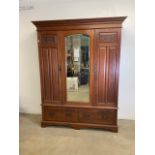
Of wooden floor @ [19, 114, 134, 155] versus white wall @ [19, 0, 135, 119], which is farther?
white wall @ [19, 0, 135, 119]

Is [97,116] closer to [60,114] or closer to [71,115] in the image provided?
[71,115]

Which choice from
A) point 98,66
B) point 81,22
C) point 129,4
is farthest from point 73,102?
point 129,4

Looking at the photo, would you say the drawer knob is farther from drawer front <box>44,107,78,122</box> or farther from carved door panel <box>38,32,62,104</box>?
carved door panel <box>38,32,62,104</box>

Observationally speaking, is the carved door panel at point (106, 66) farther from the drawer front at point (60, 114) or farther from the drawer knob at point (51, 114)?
the drawer knob at point (51, 114)

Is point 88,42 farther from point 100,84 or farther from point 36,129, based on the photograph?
point 36,129

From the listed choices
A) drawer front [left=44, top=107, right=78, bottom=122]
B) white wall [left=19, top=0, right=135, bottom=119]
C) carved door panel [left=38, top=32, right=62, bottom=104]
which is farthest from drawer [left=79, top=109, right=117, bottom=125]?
white wall [left=19, top=0, right=135, bottom=119]

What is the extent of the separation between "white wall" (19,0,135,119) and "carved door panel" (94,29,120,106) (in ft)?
2.33

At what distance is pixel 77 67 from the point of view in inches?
134

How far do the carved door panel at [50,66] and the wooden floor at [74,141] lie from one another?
0.62 metres

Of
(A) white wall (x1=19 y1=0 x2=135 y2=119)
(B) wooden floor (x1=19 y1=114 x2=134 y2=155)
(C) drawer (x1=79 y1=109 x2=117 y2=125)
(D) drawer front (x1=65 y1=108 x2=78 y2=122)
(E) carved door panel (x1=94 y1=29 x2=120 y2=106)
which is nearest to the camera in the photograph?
(B) wooden floor (x1=19 y1=114 x2=134 y2=155)

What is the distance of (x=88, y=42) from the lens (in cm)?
325

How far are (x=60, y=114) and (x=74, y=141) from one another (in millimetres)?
707

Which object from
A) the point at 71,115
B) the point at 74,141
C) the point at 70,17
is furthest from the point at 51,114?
the point at 70,17

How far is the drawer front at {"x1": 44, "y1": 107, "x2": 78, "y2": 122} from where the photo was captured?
11.3ft
